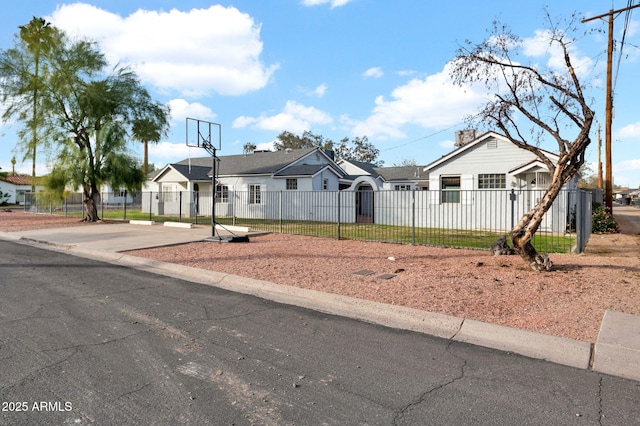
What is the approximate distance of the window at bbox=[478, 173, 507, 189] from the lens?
21172 millimetres

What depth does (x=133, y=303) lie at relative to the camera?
21.6ft

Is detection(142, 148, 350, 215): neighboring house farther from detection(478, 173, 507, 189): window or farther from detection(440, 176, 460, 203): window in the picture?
detection(478, 173, 507, 189): window

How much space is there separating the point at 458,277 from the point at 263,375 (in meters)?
5.29

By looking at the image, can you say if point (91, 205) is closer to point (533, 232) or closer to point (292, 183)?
point (292, 183)

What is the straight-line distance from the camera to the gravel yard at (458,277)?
19.6 ft

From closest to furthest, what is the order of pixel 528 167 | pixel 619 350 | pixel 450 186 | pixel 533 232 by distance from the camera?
pixel 619 350 → pixel 533 232 → pixel 528 167 → pixel 450 186

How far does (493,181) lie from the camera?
2167 cm

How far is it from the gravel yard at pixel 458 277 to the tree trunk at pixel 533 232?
9.8 inches

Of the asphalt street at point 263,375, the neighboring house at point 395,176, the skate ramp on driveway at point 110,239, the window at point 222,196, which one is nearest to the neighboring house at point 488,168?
the neighboring house at point 395,176

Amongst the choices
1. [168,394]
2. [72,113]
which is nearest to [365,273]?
[168,394]

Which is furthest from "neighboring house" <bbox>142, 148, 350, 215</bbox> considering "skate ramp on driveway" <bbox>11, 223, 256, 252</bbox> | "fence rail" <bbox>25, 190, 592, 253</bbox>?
"skate ramp on driveway" <bbox>11, 223, 256, 252</bbox>

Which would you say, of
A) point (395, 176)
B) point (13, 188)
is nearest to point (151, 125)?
point (395, 176)

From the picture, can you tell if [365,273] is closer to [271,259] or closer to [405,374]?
[271,259]

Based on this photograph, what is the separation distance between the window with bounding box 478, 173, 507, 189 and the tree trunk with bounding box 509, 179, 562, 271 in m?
13.0
